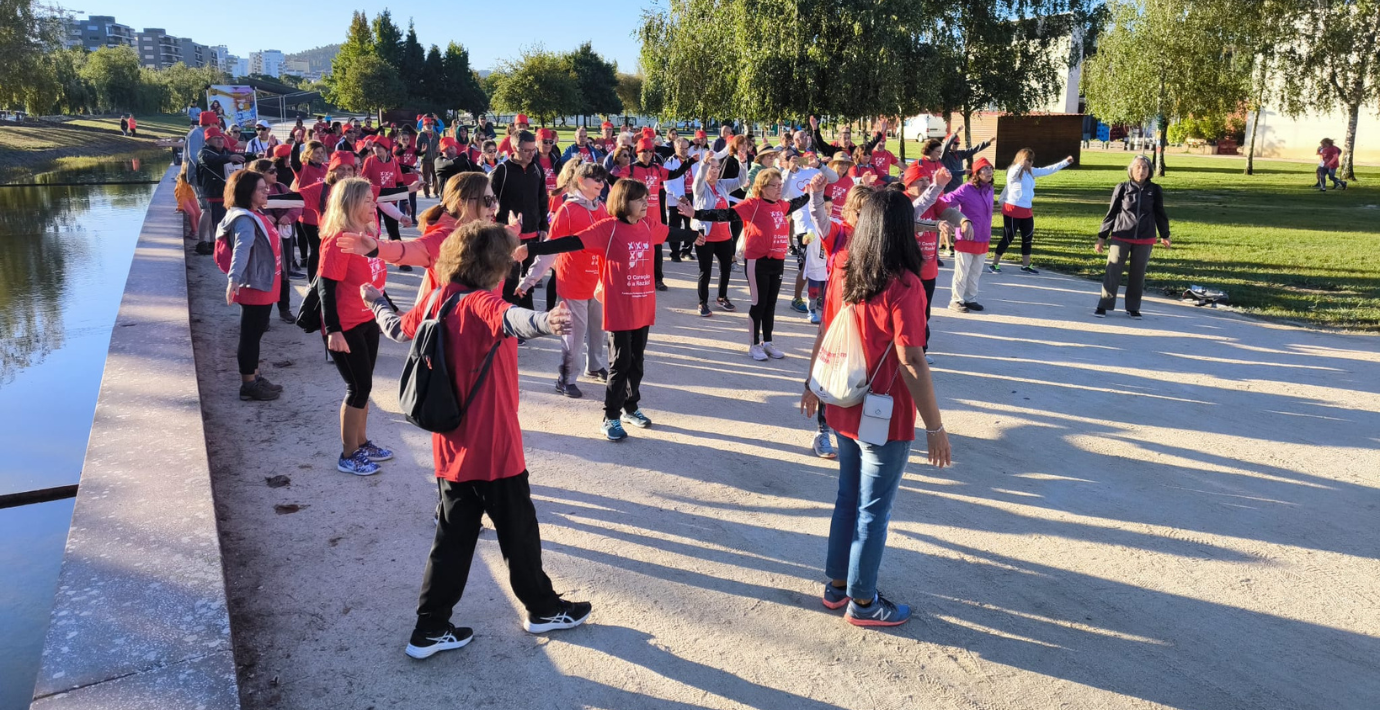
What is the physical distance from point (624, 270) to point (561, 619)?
2.77 metres

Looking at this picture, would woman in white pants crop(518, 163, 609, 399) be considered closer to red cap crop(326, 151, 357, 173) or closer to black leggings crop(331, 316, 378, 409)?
black leggings crop(331, 316, 378, 409)

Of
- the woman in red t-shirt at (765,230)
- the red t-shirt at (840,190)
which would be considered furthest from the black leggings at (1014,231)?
the woman in red t-shirt at (765,230)

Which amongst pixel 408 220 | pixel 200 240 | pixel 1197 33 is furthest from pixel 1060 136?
pixel 408 220

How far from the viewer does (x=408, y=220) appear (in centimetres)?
680

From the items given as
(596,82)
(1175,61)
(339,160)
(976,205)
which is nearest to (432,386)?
(976,205)

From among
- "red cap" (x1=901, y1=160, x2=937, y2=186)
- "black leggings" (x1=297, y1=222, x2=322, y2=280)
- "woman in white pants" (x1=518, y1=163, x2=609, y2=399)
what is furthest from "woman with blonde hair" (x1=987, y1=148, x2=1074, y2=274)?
"black leggings" (x1=297, y1=222, x2=322, y2=280)

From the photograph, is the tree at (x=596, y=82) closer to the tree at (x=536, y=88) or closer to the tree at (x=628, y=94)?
the tree at (x=628, y=94)

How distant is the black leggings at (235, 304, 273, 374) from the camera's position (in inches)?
275

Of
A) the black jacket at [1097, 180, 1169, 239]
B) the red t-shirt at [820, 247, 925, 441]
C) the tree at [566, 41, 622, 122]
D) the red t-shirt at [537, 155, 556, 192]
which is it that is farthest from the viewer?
the tree at [566, 41, 622, 122]

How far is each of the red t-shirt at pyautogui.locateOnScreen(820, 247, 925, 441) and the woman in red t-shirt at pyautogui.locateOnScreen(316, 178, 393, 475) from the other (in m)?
3.01

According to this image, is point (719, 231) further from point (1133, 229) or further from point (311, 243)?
point (311, 243)

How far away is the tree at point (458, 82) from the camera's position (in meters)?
93.0

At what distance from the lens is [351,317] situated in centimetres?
549

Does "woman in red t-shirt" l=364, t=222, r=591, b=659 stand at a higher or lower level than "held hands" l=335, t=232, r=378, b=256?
lower
